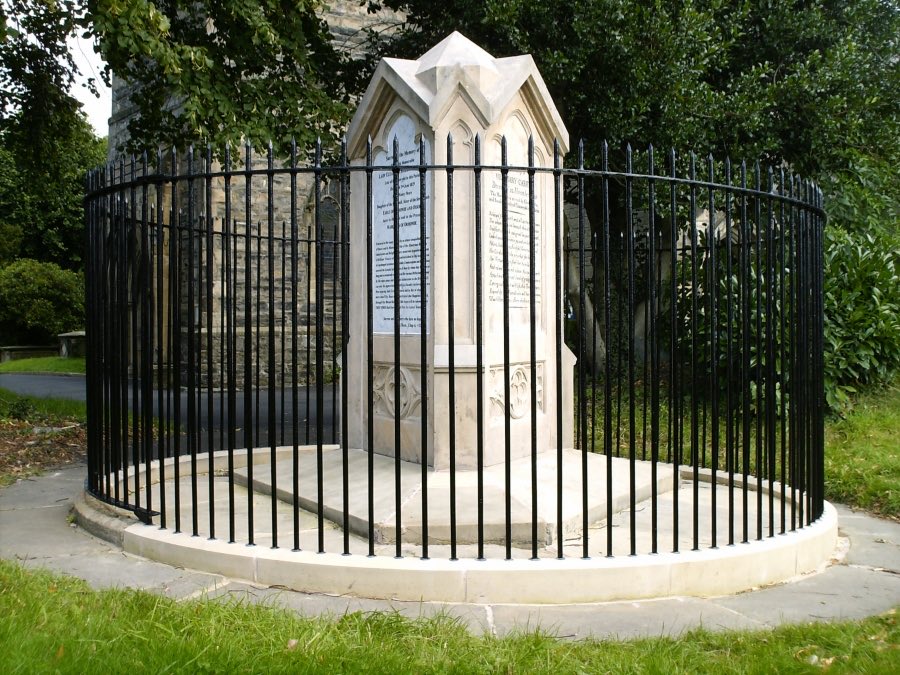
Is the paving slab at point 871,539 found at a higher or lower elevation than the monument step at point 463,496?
lower

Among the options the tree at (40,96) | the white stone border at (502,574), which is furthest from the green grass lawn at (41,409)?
the white stone border at (502,574)

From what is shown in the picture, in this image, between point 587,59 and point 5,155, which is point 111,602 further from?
point 5,155

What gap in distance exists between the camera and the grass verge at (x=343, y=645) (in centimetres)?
266

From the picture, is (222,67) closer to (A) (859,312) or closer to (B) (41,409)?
(B) (41,409)

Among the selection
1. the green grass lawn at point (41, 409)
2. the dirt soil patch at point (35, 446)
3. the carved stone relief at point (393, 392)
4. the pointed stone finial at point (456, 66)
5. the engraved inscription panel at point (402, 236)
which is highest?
the pointed stone finial at point (456, 66)

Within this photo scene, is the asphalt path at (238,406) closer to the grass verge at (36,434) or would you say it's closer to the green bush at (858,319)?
the grass verge at (36,434)

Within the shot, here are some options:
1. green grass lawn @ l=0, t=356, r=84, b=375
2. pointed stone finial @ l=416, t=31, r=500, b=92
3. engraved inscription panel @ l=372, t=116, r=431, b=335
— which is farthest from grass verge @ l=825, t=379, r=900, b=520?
green grass lawn @ l=0, t=356, r=84, b=375

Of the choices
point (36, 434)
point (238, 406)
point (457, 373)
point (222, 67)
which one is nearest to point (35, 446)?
point (36, 434)

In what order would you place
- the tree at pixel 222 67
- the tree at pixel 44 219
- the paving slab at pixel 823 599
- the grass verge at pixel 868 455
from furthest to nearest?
the tree at pixel 44 219
the tree at pixel 222 67
the grass verge at pixel 868 455
the paving slab at pixel 823 599

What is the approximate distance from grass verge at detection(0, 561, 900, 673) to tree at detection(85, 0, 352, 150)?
19.5ft

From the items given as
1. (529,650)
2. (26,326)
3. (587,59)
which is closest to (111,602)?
(529,650)

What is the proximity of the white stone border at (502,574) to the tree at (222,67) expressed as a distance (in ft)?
18.4

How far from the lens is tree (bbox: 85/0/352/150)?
7.68m

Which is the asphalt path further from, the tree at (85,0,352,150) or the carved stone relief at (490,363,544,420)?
the tree at (85,0,352,150)
